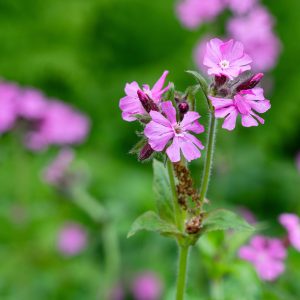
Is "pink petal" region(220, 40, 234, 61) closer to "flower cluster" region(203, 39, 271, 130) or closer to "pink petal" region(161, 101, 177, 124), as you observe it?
"flower cluster" region(203, 39, 271, 130)

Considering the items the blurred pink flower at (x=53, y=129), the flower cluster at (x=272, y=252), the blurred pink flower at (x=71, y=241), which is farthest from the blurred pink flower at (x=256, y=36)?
the flower cluster at (x=272, y=252)

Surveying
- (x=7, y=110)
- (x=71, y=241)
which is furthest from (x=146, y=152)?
(x=71, y=241)

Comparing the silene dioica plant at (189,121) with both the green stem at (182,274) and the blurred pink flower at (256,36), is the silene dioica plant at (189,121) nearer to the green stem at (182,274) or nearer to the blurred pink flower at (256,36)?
the green stem at (182,274)

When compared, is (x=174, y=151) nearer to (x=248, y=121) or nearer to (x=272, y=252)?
(x=248, y=121)

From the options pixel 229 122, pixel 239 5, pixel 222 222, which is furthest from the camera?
pixel 239 5

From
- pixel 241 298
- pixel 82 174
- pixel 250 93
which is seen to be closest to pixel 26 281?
pixel 82 174

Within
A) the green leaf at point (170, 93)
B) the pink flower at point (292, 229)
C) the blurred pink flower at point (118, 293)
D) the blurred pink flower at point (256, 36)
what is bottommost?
the blurred pink flower at point (118, 293)
